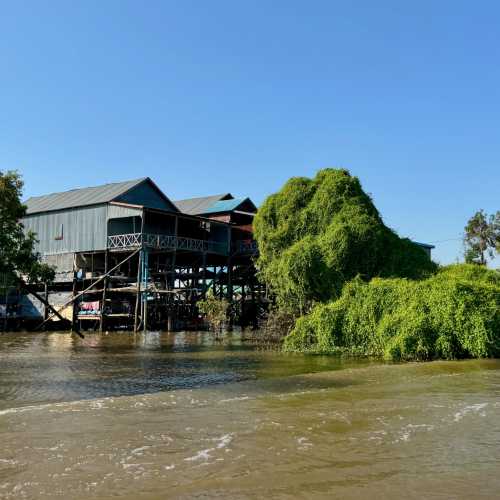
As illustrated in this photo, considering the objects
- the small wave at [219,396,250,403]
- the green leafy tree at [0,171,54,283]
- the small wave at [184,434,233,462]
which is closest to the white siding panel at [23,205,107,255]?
the green leafy tree at [0,171,54,283]

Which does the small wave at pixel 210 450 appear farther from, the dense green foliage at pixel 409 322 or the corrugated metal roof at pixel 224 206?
the corrugated metal roof at pixel 224 206

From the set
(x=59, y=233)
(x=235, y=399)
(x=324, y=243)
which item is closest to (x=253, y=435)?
(x=235, y=399)

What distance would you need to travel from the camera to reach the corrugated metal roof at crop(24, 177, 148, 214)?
127ft

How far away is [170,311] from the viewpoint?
115 ft

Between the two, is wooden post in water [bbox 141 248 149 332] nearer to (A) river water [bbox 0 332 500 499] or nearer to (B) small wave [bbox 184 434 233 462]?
(A) river water [bbox 0 332 500 499]

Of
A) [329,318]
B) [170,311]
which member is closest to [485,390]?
[329,318]

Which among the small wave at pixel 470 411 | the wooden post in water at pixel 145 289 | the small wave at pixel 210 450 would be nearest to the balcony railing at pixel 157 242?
the wooden post in water at pixel 145 289

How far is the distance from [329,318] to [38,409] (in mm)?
11923

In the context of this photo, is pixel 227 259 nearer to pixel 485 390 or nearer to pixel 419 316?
pixel 419 316

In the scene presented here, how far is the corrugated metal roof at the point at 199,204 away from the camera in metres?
44.1

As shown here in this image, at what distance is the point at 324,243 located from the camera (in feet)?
75.2

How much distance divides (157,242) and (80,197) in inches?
383

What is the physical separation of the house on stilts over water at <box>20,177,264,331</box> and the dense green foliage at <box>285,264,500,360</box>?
1651cm

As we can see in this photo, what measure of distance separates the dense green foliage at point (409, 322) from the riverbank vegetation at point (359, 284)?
0.10ft
